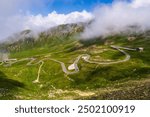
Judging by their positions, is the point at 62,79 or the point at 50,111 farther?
the point at 62,79

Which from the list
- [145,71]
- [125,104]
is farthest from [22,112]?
[145,71]

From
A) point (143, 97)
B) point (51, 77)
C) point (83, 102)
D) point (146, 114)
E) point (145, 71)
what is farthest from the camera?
point (51, 77)

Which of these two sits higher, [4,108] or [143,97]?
[4,108]

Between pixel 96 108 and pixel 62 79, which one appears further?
pixel 62 79

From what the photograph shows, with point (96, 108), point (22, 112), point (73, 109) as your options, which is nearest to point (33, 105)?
point (22, 112)

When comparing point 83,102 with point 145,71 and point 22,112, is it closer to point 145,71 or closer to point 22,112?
point 22,112

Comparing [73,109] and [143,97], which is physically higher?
[73,109]

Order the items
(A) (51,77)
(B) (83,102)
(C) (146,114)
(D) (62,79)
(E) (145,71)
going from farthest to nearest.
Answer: (A) (51,77)
(D) (62,79)
(E) (145,71)
(B) (83,102)
(C) (146,114)

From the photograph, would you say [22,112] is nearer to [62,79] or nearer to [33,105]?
[33,105]

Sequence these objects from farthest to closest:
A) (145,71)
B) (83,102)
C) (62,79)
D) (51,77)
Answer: (51,77)
(62,79)
(145,71)
(83,102)
